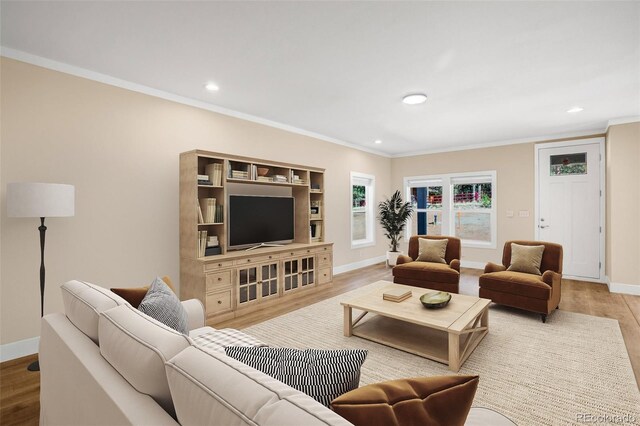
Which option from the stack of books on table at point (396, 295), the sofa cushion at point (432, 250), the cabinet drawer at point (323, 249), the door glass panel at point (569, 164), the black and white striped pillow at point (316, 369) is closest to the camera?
the black and white striped pillow at point (316, 369)

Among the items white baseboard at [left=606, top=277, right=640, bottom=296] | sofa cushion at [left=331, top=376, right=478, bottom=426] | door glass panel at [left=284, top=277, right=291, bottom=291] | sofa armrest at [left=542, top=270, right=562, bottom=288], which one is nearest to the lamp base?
door glass panel at [left=284, top=277, right=291, bottom=291]

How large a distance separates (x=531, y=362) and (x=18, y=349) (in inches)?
173

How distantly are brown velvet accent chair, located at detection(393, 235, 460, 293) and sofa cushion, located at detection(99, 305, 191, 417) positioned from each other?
382 centimetres

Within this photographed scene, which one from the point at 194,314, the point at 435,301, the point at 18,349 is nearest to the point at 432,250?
the point at 435,301

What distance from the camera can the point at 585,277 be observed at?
547 centimetres

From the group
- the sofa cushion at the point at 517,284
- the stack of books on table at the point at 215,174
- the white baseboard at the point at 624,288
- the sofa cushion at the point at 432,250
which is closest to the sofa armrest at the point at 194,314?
the stack of books on table at the point at 215,174

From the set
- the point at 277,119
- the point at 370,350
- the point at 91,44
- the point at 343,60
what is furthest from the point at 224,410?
the point at 277,119

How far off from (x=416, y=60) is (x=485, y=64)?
68 centimetres

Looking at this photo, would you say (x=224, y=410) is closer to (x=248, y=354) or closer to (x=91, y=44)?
(x=248, y=354)

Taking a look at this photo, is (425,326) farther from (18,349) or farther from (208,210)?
(18,349)

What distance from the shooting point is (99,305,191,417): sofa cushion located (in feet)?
3.25

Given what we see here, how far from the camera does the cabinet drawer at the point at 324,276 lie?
499 centimetres

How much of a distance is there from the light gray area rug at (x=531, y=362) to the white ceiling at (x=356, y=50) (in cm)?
264

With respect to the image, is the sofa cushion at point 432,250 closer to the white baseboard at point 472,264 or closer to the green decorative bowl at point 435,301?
the green decorative bowl at point 435,301
